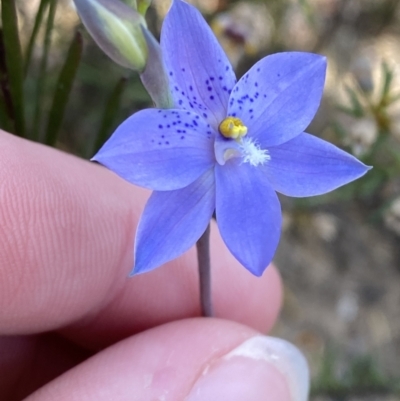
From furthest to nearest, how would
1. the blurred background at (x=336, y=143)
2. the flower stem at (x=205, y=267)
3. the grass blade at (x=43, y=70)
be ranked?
the blurred background at (x=336, y=143) → the grass blade at (x=43, y=70) → the flower stem at (x=205, y=267)

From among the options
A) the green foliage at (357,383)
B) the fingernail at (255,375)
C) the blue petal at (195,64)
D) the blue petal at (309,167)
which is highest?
the blue petal at (195,64)

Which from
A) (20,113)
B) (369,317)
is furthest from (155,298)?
(369,317)

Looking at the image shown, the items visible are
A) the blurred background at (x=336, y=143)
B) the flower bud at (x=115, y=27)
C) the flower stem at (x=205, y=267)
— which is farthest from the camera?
the blurred background at (x=336, y=143)

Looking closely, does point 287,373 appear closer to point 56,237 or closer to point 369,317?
point 56,237

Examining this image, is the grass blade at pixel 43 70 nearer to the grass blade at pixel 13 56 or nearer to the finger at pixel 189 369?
the grass blade at pixel 13 56

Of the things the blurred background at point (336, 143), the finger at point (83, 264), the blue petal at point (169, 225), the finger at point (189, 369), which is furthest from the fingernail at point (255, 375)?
the blurred background at point (336, 143)

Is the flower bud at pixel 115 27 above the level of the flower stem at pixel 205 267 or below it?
above

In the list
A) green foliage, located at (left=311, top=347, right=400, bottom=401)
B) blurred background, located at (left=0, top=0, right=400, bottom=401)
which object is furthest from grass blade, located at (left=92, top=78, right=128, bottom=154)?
green foliage, located at (left=311, top=347, right=400, bottom=401)

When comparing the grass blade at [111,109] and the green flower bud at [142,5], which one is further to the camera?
the grass blade at [111,109]
